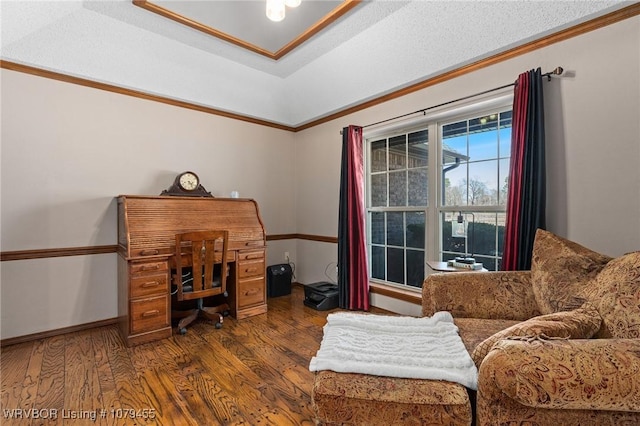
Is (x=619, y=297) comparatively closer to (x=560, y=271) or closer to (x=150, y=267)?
(x=560, y=271)

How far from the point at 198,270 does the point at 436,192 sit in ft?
7.67

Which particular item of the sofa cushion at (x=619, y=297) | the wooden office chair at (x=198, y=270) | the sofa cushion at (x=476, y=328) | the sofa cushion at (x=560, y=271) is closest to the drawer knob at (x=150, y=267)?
the wooden office chair at (x=198, y=270)

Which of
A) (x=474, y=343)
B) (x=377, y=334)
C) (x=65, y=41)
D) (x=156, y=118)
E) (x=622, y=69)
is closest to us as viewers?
(x=474, y=343)

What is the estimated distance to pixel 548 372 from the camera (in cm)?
91

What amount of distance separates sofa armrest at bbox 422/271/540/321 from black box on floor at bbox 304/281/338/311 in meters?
1.63

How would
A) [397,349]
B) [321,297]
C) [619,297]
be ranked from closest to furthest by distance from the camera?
[619,297]
[397,349]
[321,297]

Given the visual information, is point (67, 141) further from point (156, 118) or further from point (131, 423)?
point (131, 423)

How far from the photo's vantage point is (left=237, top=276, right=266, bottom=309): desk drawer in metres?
3.12

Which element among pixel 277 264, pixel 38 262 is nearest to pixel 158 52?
pixel 38 262

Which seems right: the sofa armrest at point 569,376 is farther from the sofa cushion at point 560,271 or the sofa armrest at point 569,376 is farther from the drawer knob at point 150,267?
the drawer knob at point 150,267

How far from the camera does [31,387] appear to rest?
1892 millimetres

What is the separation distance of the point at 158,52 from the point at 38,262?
7.18ft

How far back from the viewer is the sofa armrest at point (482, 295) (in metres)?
1.72

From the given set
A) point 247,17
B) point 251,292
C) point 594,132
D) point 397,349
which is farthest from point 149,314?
point 594,132
